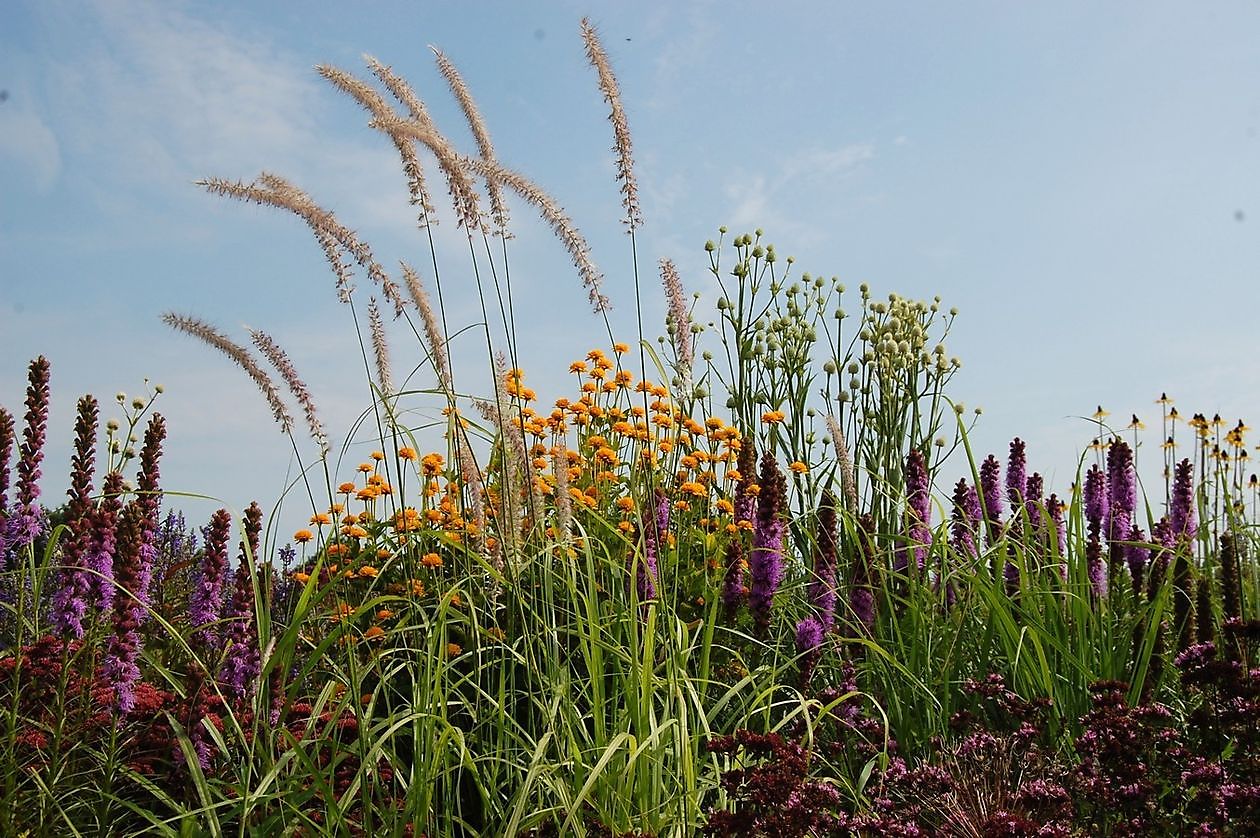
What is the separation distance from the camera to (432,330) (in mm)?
3480

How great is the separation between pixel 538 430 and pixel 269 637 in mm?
2939

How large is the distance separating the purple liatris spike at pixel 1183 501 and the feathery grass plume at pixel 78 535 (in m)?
5.17

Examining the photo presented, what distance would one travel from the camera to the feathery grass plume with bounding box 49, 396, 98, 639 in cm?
398

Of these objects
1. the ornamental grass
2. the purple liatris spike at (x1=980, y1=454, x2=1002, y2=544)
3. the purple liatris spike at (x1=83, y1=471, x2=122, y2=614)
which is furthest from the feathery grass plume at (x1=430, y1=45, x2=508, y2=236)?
the purple liatris spike at (x1=980, y1=454, x2=1002, y2=544)

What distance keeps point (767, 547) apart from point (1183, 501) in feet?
10.4

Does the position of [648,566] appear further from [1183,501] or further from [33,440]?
[1183,501]

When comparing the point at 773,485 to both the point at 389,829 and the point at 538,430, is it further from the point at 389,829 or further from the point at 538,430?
the point at 538,430

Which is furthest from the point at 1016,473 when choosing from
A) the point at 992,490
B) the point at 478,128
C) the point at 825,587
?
the point at 478,128

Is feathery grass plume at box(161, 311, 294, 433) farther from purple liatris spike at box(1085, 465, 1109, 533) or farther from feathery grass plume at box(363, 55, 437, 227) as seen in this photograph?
purple liatris spike at box(1085, 465, 1109, 533)

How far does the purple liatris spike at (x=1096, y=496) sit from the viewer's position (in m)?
5.98

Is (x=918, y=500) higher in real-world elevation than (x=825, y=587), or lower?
higher

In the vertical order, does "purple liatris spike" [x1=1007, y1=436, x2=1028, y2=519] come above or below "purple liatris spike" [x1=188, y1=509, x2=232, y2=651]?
above

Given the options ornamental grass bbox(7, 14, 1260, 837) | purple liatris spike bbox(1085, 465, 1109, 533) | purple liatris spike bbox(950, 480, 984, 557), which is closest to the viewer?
ornamental grass bbox(7, 14, 1260, 837)

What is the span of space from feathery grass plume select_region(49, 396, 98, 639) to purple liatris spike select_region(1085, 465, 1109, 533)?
4747 millimetres
